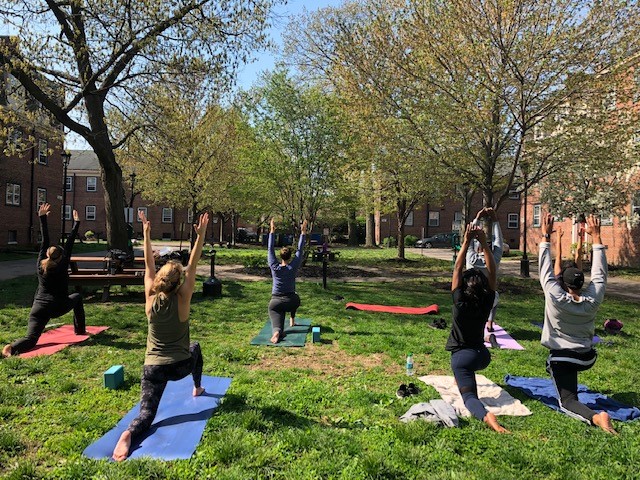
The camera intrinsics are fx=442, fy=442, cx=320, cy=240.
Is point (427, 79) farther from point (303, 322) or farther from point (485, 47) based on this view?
point (303, 322)

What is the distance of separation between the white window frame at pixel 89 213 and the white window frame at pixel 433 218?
1475 inches

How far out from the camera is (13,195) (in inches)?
1021

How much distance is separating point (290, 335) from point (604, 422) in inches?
191

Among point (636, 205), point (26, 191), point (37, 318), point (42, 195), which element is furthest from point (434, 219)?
point (37, 318)

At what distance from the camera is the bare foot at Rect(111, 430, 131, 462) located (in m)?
3.53

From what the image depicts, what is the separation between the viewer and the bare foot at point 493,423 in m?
4.15

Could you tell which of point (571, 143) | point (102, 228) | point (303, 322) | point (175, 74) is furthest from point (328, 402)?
point (102, 228)

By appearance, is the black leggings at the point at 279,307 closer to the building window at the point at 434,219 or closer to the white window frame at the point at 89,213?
the building window at the point at 434,219

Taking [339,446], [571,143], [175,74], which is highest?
[175,74]

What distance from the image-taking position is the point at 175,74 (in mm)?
12148

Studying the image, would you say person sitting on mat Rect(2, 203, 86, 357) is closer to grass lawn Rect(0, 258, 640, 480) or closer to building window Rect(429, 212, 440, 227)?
grass lawn Rect(0, 258, 640, 480)

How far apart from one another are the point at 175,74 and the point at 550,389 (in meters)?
11.5

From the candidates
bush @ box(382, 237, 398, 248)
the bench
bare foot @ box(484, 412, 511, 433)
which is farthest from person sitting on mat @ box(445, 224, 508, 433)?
bush @ box(382, 237, 398, 248)

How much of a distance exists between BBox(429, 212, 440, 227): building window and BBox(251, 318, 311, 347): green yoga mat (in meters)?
42.1
